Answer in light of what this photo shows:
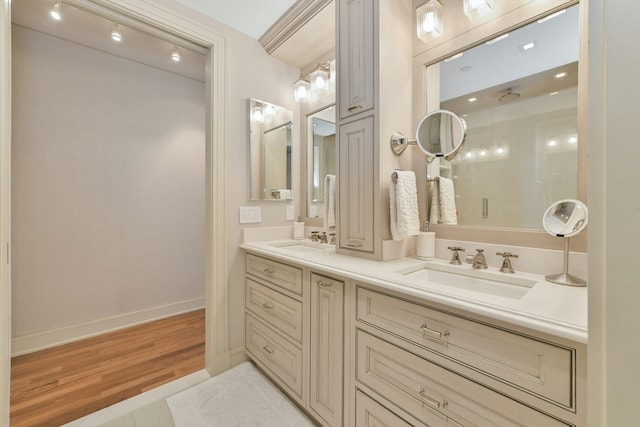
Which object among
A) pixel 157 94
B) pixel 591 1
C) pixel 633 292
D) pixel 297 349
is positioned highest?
pixel 157 94

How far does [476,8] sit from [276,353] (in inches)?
84.1

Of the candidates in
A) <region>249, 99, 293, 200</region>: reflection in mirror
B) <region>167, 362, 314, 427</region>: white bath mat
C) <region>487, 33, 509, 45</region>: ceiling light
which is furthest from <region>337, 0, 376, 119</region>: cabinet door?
<region>167, 362, 314, 427</region>: white bath mat

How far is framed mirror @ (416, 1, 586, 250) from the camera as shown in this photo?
3.41 ft

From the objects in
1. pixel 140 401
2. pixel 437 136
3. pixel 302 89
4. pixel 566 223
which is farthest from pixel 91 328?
→ pixel 566 223

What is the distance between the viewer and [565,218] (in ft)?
3.18

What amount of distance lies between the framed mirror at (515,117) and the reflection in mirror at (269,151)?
1190 mm

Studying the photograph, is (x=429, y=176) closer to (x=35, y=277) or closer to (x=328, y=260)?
(x=328, y=260)

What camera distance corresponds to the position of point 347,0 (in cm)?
148

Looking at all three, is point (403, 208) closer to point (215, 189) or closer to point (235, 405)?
point (215, 189)

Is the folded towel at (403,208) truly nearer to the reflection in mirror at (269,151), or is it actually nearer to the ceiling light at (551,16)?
the ceiling light at (551,16)

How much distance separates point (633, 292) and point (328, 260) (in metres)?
1.04

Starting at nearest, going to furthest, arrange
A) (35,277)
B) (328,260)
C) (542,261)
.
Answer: (542,261)
(328,260)
(35,277)

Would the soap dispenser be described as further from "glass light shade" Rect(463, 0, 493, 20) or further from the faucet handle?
"glass light shade" Rect(463, 0, 493, 20)

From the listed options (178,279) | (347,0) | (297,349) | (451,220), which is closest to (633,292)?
(451,220)
